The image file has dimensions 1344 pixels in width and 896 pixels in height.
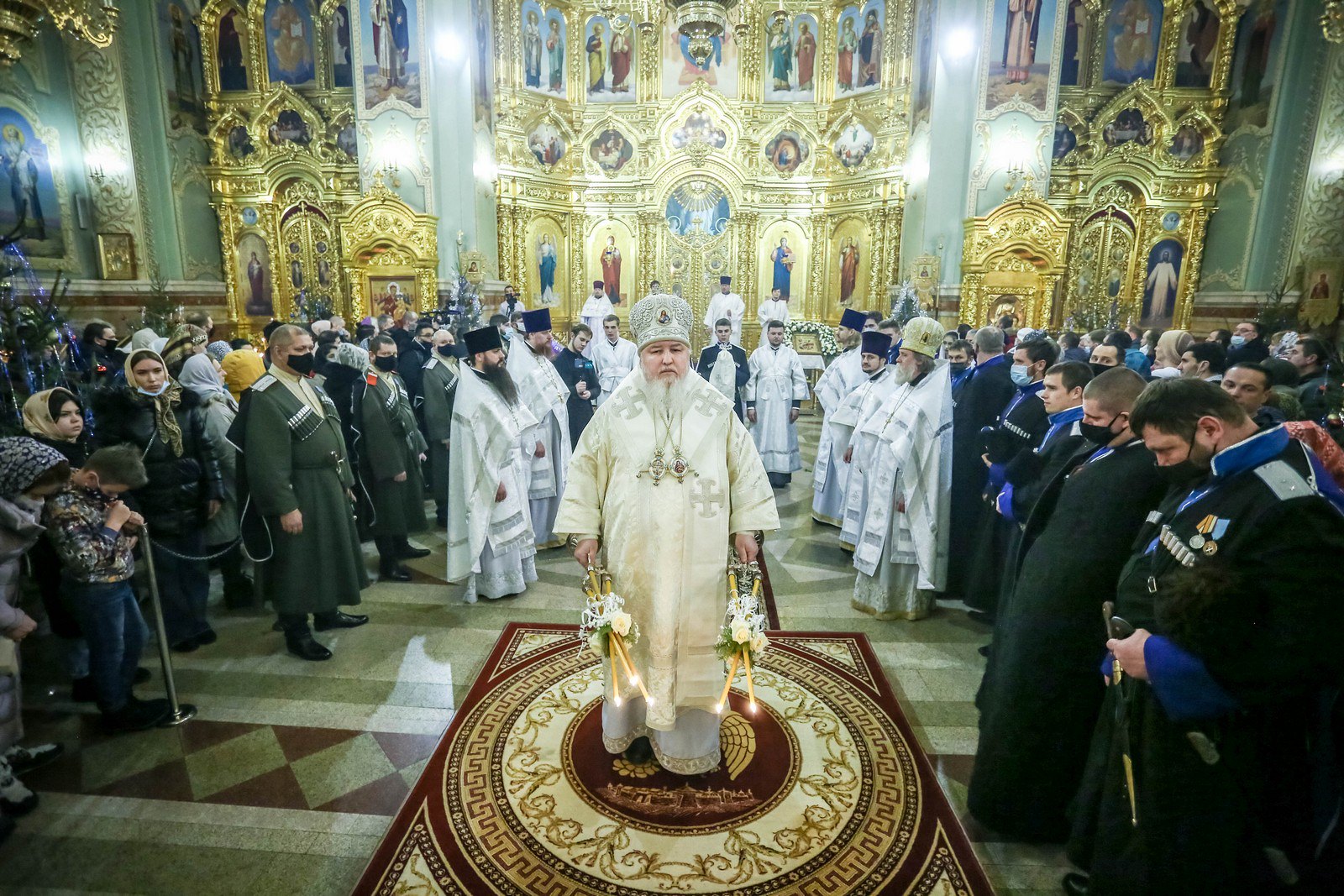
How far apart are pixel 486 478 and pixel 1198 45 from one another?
57.5 feet

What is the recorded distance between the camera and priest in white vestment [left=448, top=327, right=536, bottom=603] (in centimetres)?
486

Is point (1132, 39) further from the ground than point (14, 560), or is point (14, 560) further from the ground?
point (1132, 39)

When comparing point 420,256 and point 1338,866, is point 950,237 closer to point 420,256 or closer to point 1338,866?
point 420,256

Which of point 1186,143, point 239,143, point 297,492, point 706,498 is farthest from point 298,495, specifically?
point 1186,143

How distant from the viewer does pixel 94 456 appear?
329 cm

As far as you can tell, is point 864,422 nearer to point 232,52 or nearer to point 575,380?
point 575,380

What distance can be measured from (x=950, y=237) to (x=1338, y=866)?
13806mm

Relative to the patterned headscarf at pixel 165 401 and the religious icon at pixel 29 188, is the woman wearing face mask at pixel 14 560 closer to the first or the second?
the patterned headscarf at pixel 165 401

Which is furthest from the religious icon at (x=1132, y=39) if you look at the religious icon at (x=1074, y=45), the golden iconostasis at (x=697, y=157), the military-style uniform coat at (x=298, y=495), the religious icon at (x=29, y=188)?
the religious icon at (x=29, y=188)

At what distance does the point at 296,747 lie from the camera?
338 centimetres

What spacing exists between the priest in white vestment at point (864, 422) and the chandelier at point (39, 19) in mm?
9118

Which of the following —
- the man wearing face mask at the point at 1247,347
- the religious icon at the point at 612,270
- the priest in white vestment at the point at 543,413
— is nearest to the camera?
the priest in white vestment at the point at 543,413

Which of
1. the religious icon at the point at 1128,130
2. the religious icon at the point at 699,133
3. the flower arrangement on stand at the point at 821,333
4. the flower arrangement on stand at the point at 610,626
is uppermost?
the religious icon at the point at 699,133

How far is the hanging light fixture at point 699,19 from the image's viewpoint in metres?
9.85
